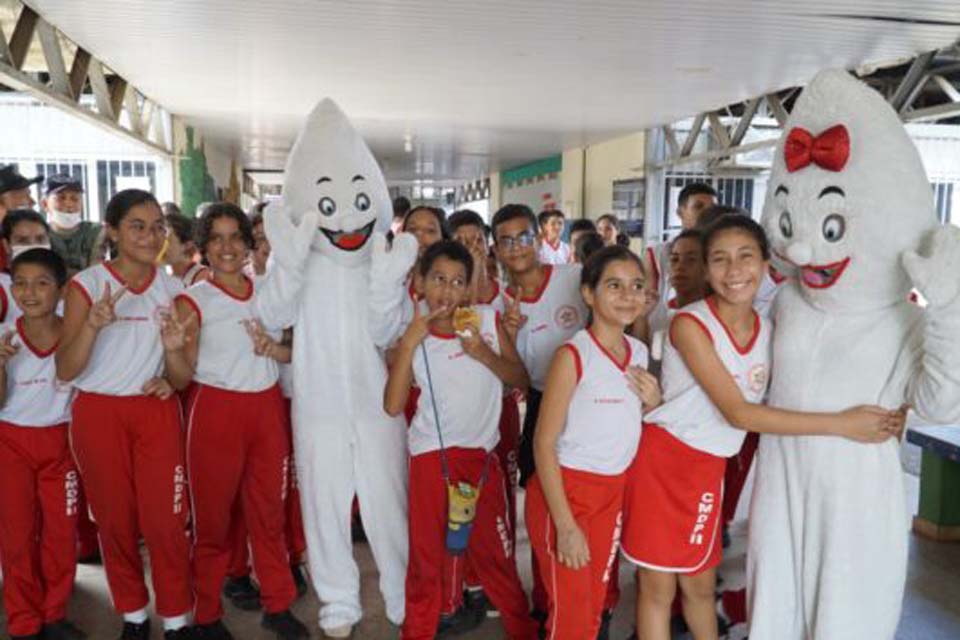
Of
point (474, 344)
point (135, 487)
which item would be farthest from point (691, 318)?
point (135, 487)

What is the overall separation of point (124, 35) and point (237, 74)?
3.90 ft

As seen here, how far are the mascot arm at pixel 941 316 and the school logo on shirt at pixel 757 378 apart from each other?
1.24 ft

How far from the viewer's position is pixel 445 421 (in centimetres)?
228

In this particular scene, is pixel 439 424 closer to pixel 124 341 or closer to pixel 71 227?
pixel 124 341

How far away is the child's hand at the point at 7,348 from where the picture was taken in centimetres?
225

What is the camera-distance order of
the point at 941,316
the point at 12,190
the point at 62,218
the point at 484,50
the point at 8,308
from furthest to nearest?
1. the point at 484,50
2. the point at 62,218
3. the point at 12,190
4. the point at 8,308
5. the point at 941,316

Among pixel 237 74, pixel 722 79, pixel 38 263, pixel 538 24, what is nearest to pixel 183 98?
pixel 237 74

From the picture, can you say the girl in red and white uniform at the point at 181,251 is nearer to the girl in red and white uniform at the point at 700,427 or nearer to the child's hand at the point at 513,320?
the child's hand at the point at 513,320

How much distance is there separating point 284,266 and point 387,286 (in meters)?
0.34

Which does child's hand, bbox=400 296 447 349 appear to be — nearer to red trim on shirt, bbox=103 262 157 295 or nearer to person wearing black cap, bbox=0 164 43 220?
red trim on shirt, bbox=103 262 157 295

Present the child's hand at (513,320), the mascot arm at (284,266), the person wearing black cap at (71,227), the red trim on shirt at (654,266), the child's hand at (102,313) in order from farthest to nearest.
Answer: the person wearing black cap at (71,227) → the red trim on shirt at (654,266) → the child's hand at (513,320) → the mascot arm at (284,266) → the child's hand at (102,313)

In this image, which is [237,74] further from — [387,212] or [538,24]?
[387,212]

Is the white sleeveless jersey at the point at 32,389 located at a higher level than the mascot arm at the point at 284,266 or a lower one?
lower

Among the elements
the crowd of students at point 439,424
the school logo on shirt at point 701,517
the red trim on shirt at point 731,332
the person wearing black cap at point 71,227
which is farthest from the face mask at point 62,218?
the school logo on shirt at point 701,517
